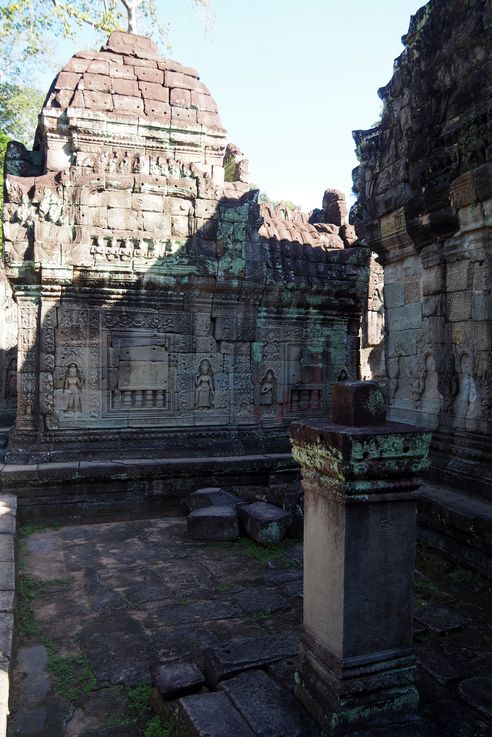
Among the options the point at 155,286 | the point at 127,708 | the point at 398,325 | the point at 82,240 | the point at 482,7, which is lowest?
the point at 127,708

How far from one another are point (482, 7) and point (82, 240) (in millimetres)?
4960

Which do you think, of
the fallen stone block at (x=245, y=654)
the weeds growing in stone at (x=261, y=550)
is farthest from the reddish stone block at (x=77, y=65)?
the fallen stone block at (x=245, y=654)

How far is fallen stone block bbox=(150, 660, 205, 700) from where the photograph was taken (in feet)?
9.45

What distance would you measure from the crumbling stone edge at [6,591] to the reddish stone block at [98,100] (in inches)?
206

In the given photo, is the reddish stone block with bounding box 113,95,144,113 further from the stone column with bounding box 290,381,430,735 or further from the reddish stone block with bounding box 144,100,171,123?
the stone column with bounding box 290,381,430,735

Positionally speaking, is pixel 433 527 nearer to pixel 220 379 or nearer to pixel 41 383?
pixel 220 379

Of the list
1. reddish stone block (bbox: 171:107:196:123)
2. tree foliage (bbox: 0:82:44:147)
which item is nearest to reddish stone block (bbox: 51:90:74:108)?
reddish stone block (bbox: 171:107:196:123)

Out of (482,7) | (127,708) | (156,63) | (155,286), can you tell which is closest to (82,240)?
(155,286)

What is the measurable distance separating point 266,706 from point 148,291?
568 cm

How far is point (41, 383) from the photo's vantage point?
23.2 feet

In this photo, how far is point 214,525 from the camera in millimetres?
5777

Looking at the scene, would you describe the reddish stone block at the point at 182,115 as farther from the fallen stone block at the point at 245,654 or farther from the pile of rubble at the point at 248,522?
the fallen stone block at the point at 245,654

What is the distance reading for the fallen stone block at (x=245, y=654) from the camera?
2.98 meters

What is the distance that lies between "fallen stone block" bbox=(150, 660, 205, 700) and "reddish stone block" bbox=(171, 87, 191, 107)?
293 inches
